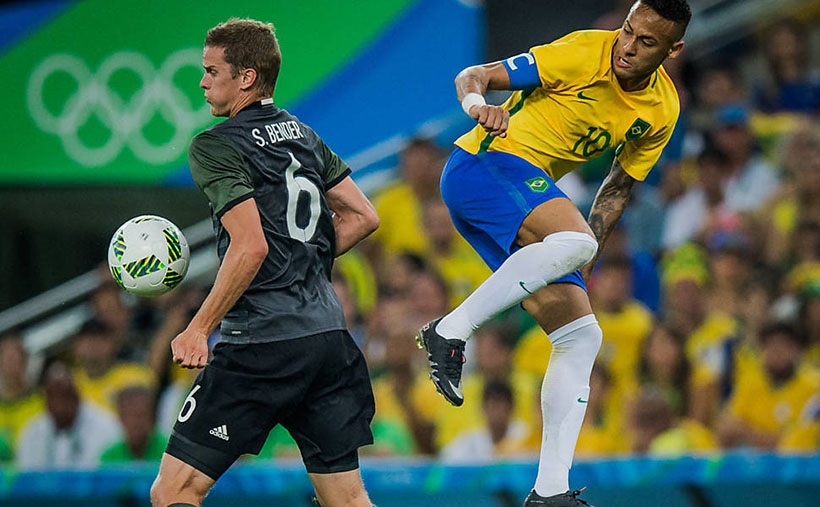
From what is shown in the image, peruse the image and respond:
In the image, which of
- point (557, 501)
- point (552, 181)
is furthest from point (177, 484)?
point (552, 181)

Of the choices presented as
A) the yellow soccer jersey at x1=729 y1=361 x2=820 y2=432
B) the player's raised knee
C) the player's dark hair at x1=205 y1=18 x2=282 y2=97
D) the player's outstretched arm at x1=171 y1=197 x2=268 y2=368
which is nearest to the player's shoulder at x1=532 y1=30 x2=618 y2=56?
the player's raised knee

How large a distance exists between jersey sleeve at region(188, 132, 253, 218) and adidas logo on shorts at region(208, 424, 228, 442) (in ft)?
2.59

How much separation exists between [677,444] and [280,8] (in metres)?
4.24

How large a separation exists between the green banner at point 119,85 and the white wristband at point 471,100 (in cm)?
488

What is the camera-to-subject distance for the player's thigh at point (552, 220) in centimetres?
448

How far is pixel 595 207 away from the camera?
5.08 meters

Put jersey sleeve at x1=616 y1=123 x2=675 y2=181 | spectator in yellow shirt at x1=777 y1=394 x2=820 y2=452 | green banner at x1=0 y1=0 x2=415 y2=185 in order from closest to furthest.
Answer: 1. jersey sleeve at x1=616 y1=123 x2=675 y2=181
2. spectator in yellow shirt at x1=777 y1=394 x2=820 y2=452
3. green banner at x1=0 y1=0 x2=415 y2=185

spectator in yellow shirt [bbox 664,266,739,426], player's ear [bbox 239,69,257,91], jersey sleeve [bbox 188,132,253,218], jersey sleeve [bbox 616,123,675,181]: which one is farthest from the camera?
spectator in yellow shirt [bbox 664,266,739,426]

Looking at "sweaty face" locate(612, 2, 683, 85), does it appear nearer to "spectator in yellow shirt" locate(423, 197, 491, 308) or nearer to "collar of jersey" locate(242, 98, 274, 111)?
"collar of jersey" locate(242, 98, 274, 111)

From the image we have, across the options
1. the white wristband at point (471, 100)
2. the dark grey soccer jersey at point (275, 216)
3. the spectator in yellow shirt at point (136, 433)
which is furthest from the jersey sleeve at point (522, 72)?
the spectator in yellow shirt at point (136, 433)

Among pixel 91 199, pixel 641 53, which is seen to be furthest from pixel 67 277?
pixel 641 53

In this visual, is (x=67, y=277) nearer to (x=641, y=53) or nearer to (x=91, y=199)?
(x=91, y=199)

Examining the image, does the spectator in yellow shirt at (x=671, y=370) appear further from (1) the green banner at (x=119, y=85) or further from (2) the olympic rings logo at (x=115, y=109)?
(2) the olympic rings logo at (x=115, y=109)

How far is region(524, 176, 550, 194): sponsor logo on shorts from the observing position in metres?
4.57
